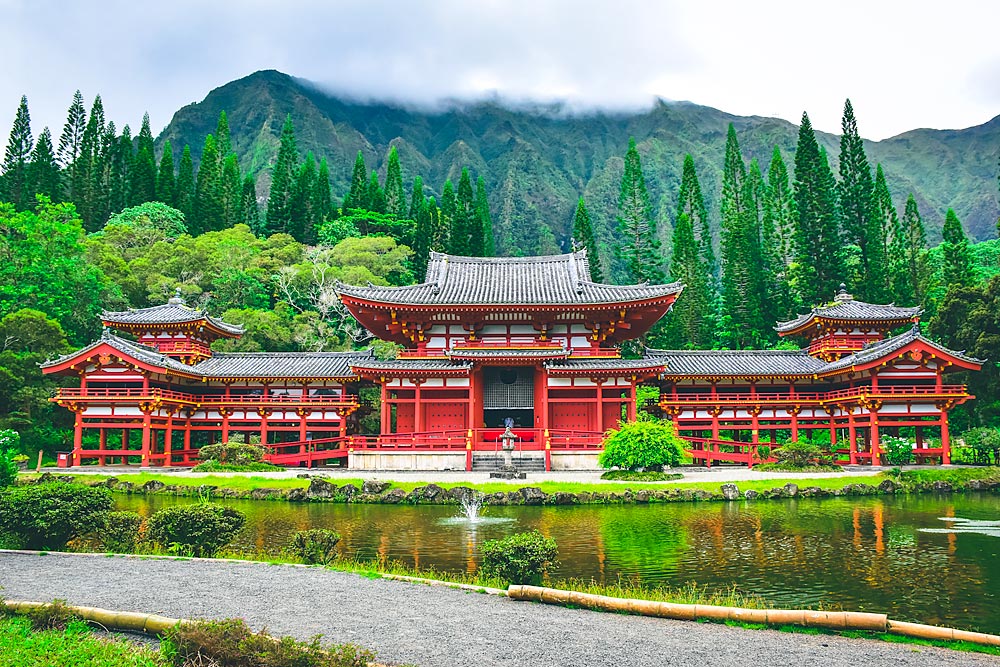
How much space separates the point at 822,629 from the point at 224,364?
3215 centimetres

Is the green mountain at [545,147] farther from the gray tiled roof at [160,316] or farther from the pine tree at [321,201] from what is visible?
the gray tiled roof at [160,316]

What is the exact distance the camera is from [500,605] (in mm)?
8789

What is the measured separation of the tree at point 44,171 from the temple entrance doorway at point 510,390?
4684 cm

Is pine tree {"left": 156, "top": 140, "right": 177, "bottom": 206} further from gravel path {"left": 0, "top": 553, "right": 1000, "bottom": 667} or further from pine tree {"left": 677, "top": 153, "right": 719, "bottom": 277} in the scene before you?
gravel path {"left": 0, "top": 553, "right": 1000, "bottom": 667}

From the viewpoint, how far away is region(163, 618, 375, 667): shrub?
6004 millimetres

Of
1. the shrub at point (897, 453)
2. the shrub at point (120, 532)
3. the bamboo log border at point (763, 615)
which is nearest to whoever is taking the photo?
the bamboo log border at point (763, 615)

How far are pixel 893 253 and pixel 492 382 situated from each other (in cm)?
3756

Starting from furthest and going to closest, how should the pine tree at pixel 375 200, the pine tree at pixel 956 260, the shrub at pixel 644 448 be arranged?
1. the pine tree at pixel 375 200
2. the pine tree at pixel 956 260
3. the shrub at pixel 644 448

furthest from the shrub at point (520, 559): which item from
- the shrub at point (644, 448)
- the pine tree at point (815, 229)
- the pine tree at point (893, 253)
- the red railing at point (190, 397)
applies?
the pine tree at point (893, 253)

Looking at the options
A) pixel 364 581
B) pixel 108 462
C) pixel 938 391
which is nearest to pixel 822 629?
pixel 364 581

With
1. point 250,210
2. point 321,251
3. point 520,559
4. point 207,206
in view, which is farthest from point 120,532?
point 250,210

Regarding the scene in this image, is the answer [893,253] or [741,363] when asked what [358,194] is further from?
[893,253]

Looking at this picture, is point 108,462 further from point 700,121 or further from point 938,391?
point 700,121

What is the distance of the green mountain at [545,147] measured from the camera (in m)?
113
